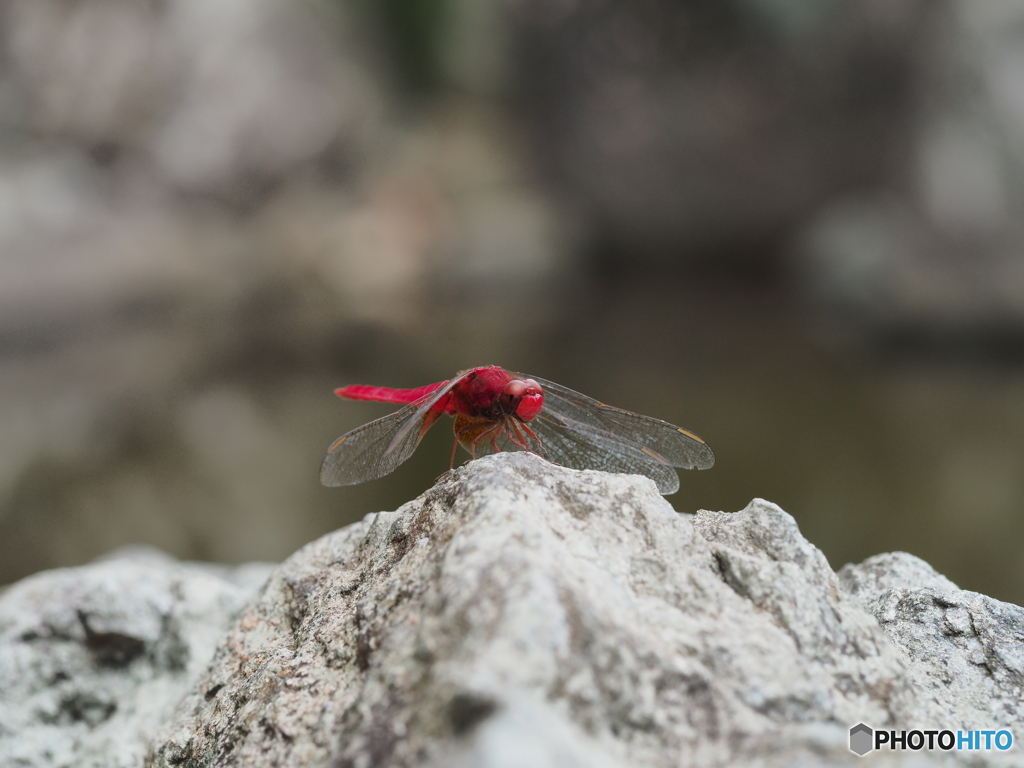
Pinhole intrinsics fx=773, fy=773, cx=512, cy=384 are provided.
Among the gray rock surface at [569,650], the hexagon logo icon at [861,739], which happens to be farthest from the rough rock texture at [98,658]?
the hexagon logo icon at [861,739]

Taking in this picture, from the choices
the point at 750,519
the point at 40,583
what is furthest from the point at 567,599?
the point at 40,583

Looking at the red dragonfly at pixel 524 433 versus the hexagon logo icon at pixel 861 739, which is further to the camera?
the red dragonfly at pixel 524 433

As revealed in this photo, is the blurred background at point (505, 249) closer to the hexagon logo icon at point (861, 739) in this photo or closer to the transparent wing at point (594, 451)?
the transparent wing at point (594, 451)

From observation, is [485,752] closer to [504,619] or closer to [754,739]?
[504,619]

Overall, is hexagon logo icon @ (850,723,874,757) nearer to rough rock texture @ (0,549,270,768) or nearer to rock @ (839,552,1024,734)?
rock @ (839,552,1024,734)

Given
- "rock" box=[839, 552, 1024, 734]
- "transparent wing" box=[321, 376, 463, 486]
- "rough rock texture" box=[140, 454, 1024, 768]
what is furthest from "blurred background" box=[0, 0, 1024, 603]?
"rough rock texture" box=[140, 454, 1024, 768]
